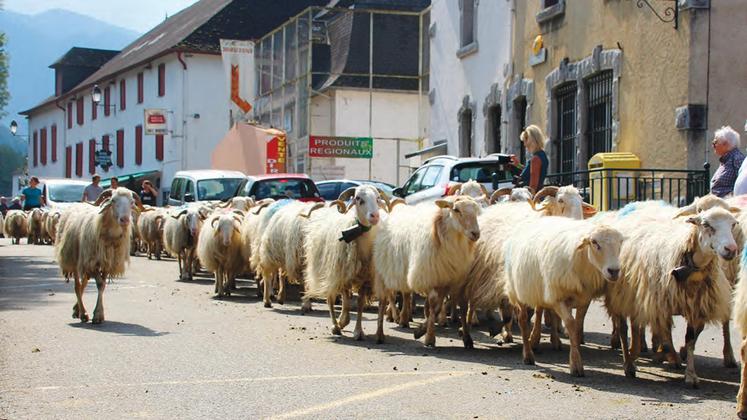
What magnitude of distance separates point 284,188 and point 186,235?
3.01 m

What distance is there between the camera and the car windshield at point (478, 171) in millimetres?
17219

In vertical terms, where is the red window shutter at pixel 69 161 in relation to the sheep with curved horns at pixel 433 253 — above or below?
above

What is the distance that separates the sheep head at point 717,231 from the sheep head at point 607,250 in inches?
24.6

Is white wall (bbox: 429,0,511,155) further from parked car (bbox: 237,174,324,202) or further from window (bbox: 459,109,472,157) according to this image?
parked car (bbox: 237,174,324,202)

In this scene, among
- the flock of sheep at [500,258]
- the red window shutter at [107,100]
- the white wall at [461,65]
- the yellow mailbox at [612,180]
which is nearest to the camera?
the flock of sheep at [500,258]

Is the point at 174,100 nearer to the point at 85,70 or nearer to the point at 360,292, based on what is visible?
the point at 85,70

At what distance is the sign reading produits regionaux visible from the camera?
33.6 meters

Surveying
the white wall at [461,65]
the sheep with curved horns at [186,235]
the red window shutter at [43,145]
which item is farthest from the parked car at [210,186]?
the red window shutter at [43,145]

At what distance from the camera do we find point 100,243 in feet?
41.6

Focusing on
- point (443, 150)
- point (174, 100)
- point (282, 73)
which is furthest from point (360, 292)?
point (174, 100)

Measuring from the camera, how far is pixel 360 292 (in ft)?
38.4

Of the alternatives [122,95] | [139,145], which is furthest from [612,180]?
[122,95]

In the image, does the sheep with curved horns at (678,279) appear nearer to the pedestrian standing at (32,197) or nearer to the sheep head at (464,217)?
the sheep head at (464,217)

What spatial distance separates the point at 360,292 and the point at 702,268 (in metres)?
4.23
